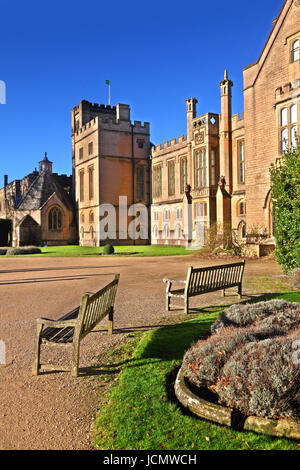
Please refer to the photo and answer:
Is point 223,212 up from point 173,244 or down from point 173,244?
up

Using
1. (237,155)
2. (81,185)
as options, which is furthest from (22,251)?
(237,155)

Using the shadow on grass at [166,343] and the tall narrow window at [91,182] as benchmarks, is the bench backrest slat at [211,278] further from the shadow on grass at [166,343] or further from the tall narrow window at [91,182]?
the tall narrow window at [91,182]

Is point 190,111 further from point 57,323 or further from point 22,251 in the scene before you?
point 57,323

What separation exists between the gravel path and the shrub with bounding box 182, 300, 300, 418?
4.30ft

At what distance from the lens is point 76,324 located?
15.5 ft

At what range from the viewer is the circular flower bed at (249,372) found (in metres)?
3.30

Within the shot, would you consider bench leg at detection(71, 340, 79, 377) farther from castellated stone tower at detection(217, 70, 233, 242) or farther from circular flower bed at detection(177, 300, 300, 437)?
castellated stone tower at detection(217, 70, 233, 242)

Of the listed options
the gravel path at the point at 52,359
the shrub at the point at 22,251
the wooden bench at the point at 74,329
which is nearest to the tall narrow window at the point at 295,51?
the gravel path at the point at 52,359

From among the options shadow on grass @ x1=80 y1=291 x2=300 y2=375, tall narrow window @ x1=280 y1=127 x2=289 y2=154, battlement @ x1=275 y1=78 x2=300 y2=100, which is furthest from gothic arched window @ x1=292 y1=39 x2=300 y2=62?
shadow on grass @ x1=80 y1=291 x2=300 y2=375

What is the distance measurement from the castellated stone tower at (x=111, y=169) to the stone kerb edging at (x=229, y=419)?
1353 inches

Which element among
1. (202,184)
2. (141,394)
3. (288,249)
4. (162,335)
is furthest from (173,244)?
(141,394)
